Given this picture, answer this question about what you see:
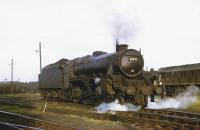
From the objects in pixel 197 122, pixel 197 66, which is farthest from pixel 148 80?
pixel 197 66

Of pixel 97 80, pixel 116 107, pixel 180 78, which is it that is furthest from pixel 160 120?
pixel 180 78

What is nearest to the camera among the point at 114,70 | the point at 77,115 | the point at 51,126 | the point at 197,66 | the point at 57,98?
the point at 51,126

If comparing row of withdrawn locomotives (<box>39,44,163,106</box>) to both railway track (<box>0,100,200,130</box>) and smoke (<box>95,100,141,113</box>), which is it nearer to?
smoke (<box>95,100,141,113</box>)

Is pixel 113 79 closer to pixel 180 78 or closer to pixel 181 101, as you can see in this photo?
pixel 181 101

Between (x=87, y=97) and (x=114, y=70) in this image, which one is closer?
(x=114, y=70)

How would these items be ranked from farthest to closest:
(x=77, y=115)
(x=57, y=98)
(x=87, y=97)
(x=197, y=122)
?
(x=57, y=98) → (x=87, y=97) → (x=77, y=115) → (x=197, y=122)

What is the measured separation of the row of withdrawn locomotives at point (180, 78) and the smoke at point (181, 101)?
2.25ft

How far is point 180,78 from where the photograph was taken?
31.7m

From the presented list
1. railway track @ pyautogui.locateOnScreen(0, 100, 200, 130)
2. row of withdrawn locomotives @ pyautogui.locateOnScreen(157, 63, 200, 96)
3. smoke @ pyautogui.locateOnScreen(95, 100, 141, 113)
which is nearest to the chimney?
smoke @ pyautogui.locateOnScreen(95, 100, 141, 113)

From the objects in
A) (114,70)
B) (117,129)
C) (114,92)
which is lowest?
(117,129)

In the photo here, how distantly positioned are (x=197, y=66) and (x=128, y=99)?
601 inches

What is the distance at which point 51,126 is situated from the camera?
12.5 m

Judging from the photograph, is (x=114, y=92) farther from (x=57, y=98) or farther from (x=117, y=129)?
(x=57, y=98)

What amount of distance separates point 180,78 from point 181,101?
7190 mm
